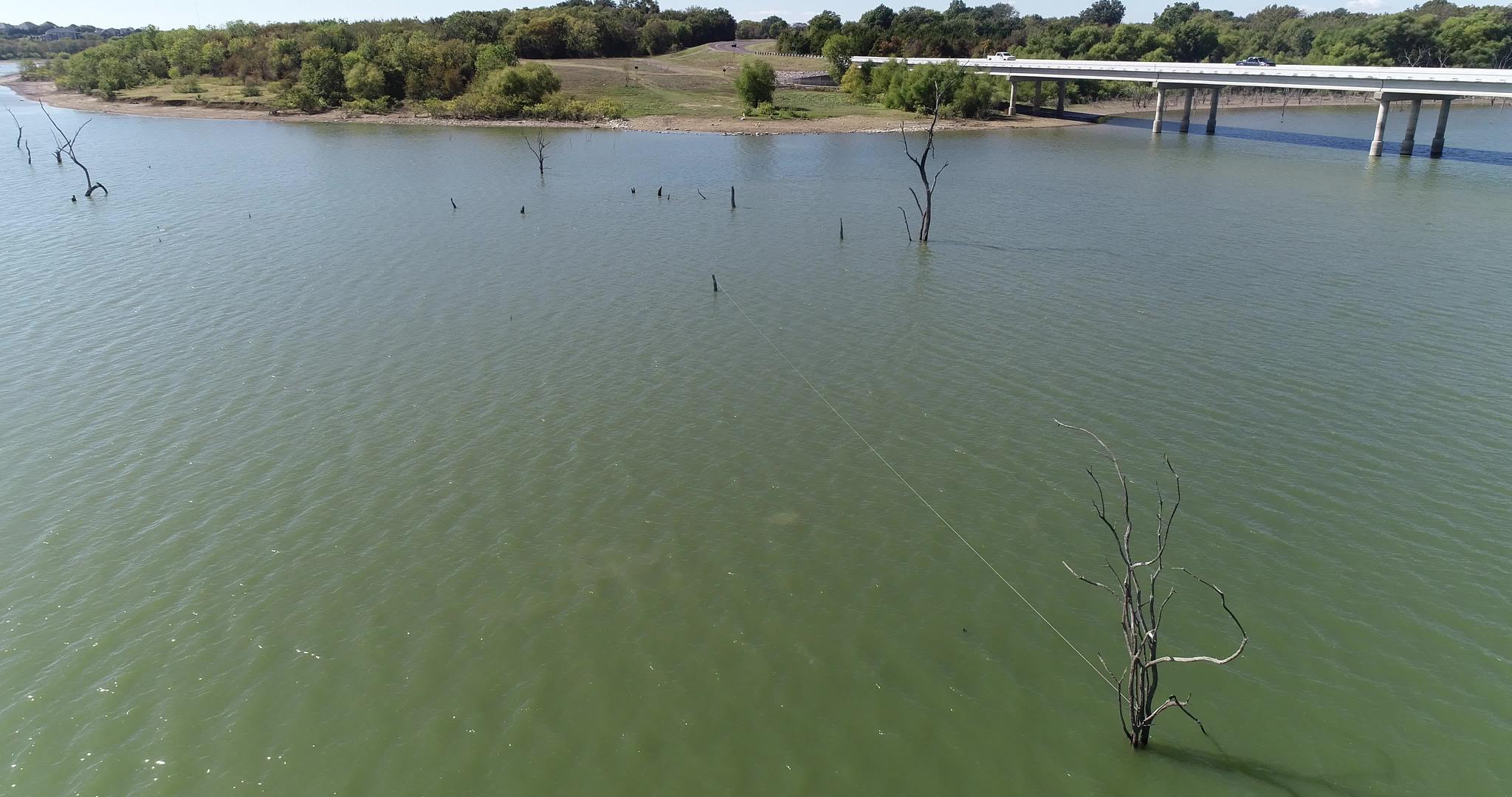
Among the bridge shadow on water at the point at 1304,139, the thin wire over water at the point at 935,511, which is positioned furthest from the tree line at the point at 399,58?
the thin wire over water at the point at 935,511

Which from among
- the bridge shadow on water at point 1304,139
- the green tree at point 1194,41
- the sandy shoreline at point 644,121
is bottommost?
the bridge shadow on water at point 1304,139

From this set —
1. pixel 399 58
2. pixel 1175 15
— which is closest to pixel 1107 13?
pixel 1175 15

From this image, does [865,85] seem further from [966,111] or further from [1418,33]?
[1418,33]

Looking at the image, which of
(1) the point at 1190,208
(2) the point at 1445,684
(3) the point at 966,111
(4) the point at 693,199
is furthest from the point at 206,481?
(3) the point at 966,111

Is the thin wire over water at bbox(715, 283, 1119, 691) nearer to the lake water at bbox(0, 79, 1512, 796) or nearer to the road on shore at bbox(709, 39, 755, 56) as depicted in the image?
the lake water at bbox(0, 79, 1512, 796)

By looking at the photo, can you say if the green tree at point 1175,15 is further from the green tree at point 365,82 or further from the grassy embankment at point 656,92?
the green tree at point 365,82

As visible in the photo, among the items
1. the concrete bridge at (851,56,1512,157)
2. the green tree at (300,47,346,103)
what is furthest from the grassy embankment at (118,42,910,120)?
the concrete bridge at (851,56,1512,157)

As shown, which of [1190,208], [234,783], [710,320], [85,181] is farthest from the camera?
[85,181]
